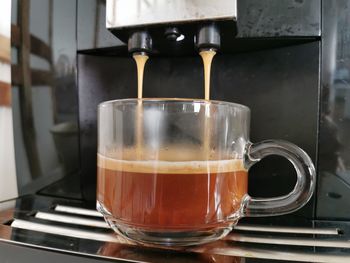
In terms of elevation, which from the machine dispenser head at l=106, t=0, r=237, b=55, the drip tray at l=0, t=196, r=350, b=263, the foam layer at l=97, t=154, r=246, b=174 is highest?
the machine dispenser head at l=106, t=0, r=237, b=55

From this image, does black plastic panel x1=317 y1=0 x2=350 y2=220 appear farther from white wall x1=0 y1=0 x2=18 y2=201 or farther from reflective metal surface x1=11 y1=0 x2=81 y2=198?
white wall x1=0 y1=0 x2=18 y2=201

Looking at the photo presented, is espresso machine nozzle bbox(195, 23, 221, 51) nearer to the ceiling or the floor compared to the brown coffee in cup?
nearer to the ceiling

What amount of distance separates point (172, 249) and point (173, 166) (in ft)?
0.23

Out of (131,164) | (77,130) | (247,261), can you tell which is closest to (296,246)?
(247,261)

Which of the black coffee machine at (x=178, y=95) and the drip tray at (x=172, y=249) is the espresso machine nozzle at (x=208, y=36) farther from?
the drip tray at (x=172, y=249)

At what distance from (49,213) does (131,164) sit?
0.15 metres

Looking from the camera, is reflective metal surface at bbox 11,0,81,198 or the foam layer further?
reflective metal surface at bbox 11,0,81,198

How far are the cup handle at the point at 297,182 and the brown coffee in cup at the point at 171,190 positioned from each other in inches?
1.3

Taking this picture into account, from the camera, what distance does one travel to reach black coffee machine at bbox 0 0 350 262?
30 cm

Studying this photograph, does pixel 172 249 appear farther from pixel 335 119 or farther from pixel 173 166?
pixel 335 119

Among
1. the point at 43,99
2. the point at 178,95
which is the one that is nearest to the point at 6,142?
the point at 43,99

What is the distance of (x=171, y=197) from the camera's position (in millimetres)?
277

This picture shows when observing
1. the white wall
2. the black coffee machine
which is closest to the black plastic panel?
the black coffee machine

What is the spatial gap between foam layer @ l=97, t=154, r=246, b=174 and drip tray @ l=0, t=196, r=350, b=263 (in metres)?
0.07
